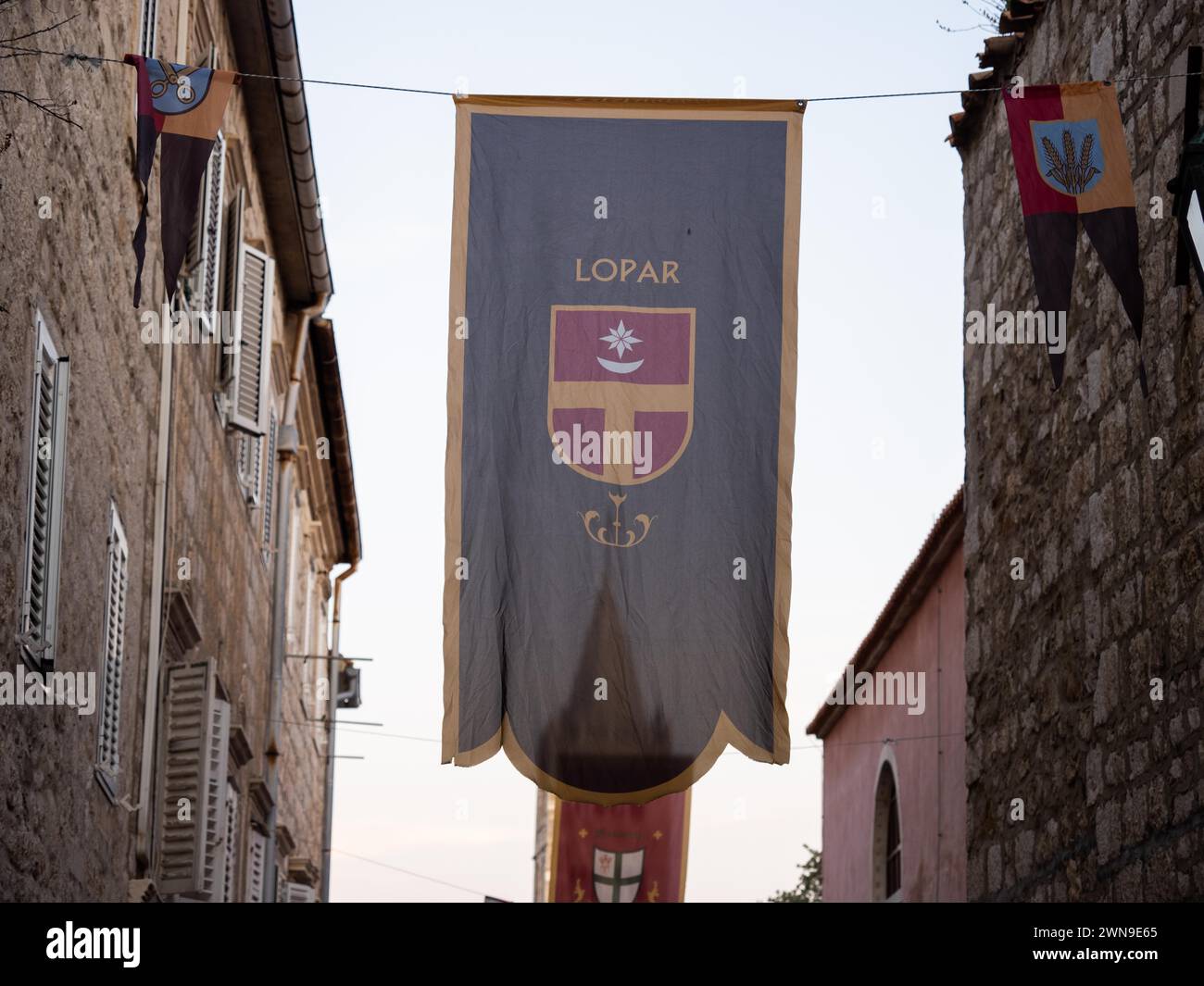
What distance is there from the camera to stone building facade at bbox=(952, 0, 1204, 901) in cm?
755

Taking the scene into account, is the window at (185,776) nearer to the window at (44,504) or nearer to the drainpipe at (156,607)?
the drainpipe at (156,607)

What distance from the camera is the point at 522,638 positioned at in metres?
7.94

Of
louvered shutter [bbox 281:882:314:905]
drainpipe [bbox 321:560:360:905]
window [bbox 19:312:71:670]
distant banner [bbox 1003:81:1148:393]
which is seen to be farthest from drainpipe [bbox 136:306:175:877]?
drainpipe [bbox 321:560:360:905]

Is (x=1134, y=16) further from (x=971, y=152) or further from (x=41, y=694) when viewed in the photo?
(x=41, y=694)

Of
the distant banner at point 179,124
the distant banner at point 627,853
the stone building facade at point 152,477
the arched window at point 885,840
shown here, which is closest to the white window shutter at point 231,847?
the stone building facade at point 152,477

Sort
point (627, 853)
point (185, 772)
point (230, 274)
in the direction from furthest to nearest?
1. point (627, 853)
2. point (230, 274)
3. point (185, 772)

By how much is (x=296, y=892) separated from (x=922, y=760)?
621 cm

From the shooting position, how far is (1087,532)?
8.73 meters

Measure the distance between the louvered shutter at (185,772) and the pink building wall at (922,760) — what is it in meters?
4.73

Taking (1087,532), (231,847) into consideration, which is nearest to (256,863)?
(231,847)

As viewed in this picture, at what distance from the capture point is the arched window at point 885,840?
17.7m

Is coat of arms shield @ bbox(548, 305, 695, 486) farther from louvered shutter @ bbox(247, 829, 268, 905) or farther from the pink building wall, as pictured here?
louvered shutter @ bbox(247, 829, 268, 905)
